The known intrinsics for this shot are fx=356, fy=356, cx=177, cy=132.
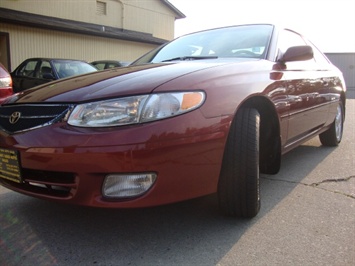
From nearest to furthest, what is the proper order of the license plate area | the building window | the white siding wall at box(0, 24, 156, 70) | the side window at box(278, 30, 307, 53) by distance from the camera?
the license plate area < the side window at box(278, 30, 307, 53) < the white siding wall at box(0, 24, 156, 70) < the building window

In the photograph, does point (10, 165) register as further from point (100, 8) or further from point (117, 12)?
point (117, 12)

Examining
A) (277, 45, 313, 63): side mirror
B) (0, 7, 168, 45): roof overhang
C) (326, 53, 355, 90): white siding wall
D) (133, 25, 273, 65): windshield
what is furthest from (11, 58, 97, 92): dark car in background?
(326, 53, 355, 90): white siding wall

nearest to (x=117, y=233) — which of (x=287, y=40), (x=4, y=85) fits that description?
(x=287, y=40)

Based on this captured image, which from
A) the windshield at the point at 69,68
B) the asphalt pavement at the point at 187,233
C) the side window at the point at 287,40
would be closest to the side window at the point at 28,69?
the windshield at the point at 69,68

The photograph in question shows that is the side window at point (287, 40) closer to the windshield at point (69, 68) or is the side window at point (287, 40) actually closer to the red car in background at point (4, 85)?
the red car in background at point (4, 85)

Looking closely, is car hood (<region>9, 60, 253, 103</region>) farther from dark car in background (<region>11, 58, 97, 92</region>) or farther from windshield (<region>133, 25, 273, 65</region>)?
dark car in background (<region>11, 58, 97, 92</region>)

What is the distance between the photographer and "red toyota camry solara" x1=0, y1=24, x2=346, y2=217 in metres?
1.91

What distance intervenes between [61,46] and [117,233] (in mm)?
13724

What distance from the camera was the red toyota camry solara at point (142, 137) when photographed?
6.27 feet

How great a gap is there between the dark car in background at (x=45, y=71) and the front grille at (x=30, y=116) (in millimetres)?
5662

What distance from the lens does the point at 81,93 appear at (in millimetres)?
2127

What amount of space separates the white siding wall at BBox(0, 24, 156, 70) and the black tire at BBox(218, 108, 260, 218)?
12.7 m

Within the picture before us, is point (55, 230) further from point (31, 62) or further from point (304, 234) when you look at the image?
point (31, 62)

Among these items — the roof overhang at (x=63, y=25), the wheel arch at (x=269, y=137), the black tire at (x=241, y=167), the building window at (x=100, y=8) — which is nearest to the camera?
the black tire at (x=241, y=167)
